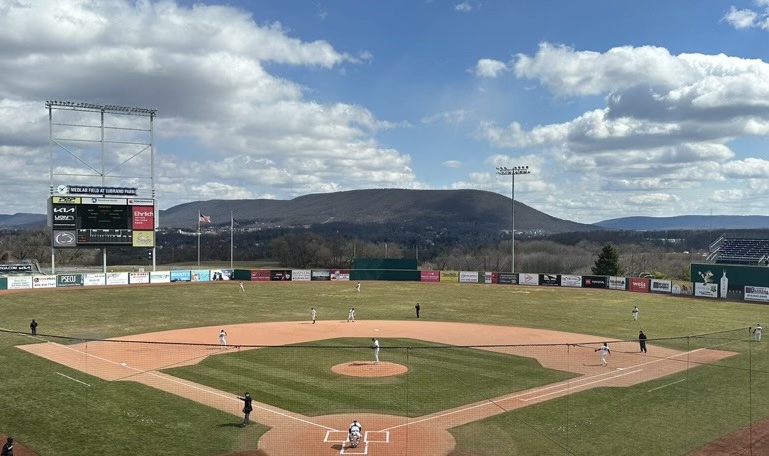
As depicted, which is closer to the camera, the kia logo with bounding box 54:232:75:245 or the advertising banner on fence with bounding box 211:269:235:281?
the kia logo with bounding box 54:232:75:245

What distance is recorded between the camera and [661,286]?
7062 cm

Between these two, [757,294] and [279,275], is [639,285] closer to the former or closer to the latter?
[757,294]

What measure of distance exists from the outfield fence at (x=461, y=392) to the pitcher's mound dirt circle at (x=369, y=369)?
11 centimetres

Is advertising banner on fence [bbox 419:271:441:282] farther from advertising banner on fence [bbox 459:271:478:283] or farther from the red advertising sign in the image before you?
the red advertising sign

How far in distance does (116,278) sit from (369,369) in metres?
53.4

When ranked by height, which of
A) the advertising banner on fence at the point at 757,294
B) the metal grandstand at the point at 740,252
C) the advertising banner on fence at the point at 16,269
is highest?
the metal grandstand at the point at 740,252

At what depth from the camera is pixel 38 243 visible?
147875mm

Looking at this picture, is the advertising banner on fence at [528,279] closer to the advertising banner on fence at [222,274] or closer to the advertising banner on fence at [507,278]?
the advertising banner on fence at [507,278]

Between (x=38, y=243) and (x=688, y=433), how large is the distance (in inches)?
6276

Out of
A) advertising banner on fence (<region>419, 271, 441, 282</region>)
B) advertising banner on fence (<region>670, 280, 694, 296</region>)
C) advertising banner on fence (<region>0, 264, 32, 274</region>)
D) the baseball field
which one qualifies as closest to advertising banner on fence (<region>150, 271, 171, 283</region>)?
advertising banner on fence (<region>0, 264, 32, 274</region>)

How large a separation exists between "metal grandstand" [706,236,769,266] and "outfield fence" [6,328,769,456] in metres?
46.7

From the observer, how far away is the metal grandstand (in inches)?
3041

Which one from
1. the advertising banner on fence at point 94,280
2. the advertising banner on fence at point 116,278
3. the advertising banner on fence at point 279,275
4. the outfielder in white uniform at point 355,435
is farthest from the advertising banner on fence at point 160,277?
the outfielder in white uniform at point 355,435

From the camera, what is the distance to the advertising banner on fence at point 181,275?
78438mm
